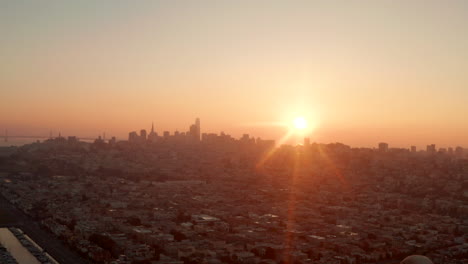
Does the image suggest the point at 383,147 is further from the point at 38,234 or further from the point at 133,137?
the point at 38,234

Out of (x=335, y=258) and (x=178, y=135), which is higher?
(x=178, y=135)

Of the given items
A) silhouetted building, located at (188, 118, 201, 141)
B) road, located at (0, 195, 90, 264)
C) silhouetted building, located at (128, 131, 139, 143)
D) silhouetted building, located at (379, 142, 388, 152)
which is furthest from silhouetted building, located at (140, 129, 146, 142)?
road, located at (0, 195, 90, 264)

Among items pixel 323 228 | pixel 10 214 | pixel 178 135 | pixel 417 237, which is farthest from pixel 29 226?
pixel 178 135

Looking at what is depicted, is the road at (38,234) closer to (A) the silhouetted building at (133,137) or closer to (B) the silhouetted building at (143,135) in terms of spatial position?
(A) the silhouetted building at (133,137)

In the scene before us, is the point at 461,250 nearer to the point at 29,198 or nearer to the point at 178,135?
the point at 29,198

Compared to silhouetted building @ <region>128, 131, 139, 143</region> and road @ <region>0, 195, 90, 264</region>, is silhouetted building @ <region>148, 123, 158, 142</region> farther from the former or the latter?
road @ <region>0, 195, 90, 264</region>

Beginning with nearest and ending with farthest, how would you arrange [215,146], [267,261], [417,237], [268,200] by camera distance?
1. [267,261]
2. [417,237]
3. [268,200]
4. [215,146]

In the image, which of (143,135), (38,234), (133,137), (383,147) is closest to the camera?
(38,234)

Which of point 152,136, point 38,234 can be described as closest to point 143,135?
point 152,136
